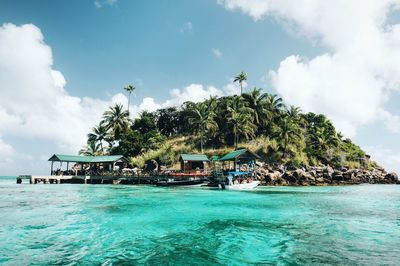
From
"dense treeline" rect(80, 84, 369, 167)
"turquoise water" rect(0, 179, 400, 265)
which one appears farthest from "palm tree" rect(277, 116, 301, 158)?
"turquoise water" rect(0, 179, 400, 265)

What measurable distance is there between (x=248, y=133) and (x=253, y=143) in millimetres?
2767

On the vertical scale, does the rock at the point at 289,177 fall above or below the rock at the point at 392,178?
above

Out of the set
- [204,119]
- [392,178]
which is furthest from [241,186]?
[392,178]

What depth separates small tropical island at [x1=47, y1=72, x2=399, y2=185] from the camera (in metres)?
52.5

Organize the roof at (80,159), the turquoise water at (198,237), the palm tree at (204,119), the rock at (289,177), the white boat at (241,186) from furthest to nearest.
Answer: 1. the palm tree at (204,119)
2. the roof at (80,159)
3. the rock at (289,177)
4. the white boat at (241,186)
5. the turquoise water at (198,237)

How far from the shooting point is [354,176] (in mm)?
51875

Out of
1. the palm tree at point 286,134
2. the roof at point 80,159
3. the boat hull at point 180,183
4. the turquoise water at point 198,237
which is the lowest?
the turquoise water at point 198,237

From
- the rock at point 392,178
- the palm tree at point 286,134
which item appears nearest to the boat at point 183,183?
the palm tree at point 286,134

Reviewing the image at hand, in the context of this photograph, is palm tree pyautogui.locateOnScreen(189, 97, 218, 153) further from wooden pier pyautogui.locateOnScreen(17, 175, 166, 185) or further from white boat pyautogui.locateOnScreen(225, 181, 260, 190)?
white boat pyautogui.locateOnScreen(225, 181, 260, 190)

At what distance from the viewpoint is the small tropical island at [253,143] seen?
52.5 metres

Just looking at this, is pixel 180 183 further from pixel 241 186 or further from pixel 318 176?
pixel 318 176

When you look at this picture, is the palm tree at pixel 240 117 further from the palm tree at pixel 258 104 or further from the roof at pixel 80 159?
the roof at pixel 80 159

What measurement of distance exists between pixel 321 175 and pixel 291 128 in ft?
33.0

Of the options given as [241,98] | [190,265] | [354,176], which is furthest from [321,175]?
[190,265]
